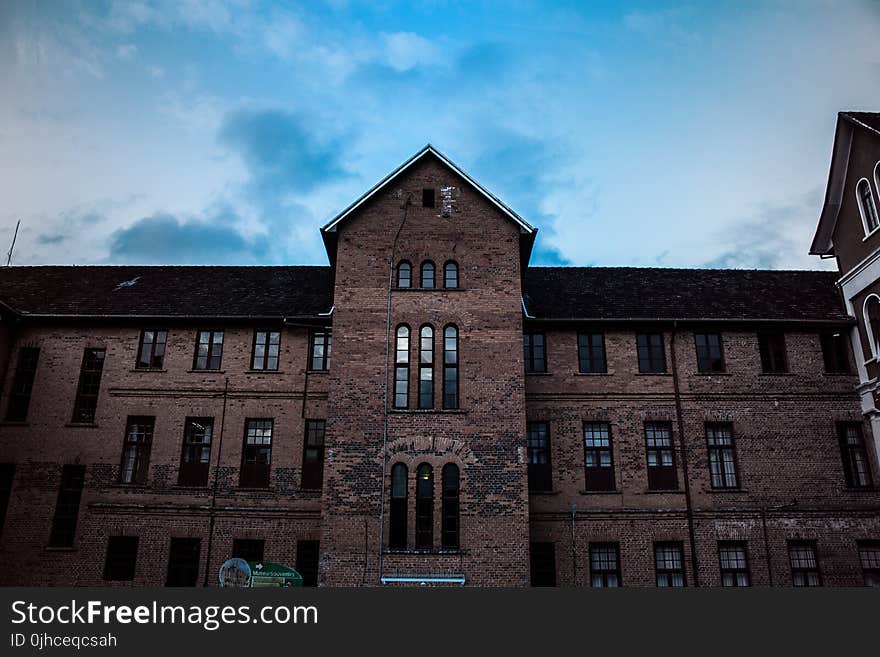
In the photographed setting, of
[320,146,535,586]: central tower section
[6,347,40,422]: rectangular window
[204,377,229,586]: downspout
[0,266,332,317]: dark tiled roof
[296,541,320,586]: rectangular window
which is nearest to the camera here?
[320,146,535,586]: central tower section

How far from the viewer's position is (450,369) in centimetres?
2031

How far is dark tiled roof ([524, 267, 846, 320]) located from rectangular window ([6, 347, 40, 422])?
58.3 feet

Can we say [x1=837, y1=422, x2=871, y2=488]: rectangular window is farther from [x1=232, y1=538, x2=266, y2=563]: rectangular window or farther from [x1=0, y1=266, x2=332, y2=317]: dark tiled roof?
[x1=232, y1=538, x2=266, y2=563]: rectangular window

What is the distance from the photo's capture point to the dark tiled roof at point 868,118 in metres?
21.9

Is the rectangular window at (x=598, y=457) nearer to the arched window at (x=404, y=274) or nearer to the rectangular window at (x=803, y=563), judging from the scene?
the rectangular window at (x=803, y=563)

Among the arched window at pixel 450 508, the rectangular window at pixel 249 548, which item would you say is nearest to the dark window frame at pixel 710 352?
the arched window at pixel 450 508

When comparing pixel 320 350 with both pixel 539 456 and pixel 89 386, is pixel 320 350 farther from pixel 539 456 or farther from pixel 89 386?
pixel 539 456

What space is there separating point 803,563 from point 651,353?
26.7 ft

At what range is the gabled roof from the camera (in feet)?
73.6

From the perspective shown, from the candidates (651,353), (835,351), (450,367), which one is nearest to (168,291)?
(450,367)

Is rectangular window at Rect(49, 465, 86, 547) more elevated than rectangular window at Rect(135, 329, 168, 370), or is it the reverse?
rectangular window at Rect(135, 329, 168, 370)

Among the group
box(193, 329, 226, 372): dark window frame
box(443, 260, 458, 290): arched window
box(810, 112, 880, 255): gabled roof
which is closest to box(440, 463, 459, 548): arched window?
box(443, 260, 458, 290): arched window

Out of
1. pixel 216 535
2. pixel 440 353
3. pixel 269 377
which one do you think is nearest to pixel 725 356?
pixel 440 353

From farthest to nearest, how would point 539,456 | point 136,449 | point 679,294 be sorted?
point 679,294, point 136,449, point 539,456
